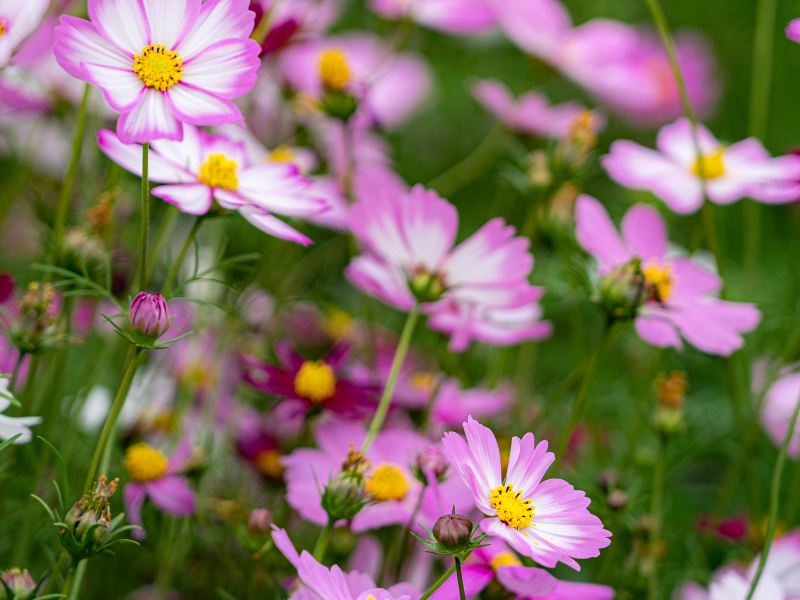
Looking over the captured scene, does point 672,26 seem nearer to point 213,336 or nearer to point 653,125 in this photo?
point 653,125

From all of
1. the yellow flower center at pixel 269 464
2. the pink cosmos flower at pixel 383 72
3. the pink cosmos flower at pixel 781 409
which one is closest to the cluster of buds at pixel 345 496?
the yellow flower center at pixel 269 464

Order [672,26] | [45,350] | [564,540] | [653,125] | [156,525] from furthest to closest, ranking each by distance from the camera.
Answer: [672,26], [653,125], [156,525], [45,350], [564,540]

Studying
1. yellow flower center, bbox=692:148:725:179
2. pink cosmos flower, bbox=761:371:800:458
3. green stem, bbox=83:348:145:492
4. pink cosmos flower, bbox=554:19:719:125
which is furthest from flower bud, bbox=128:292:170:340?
pink cosmos flower, bbox=554:19:719:125

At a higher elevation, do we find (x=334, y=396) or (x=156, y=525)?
(x=334, y=396)

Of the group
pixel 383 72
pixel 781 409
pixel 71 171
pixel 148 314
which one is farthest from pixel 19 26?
pixel 383 72

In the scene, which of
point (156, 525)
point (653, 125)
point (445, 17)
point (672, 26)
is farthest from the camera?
point (672, 26)

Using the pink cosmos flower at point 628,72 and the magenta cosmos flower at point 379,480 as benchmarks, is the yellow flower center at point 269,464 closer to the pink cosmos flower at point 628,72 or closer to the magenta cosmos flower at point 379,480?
the magenta cosmos flower at point 379,480

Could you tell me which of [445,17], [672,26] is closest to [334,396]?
[445,17]
